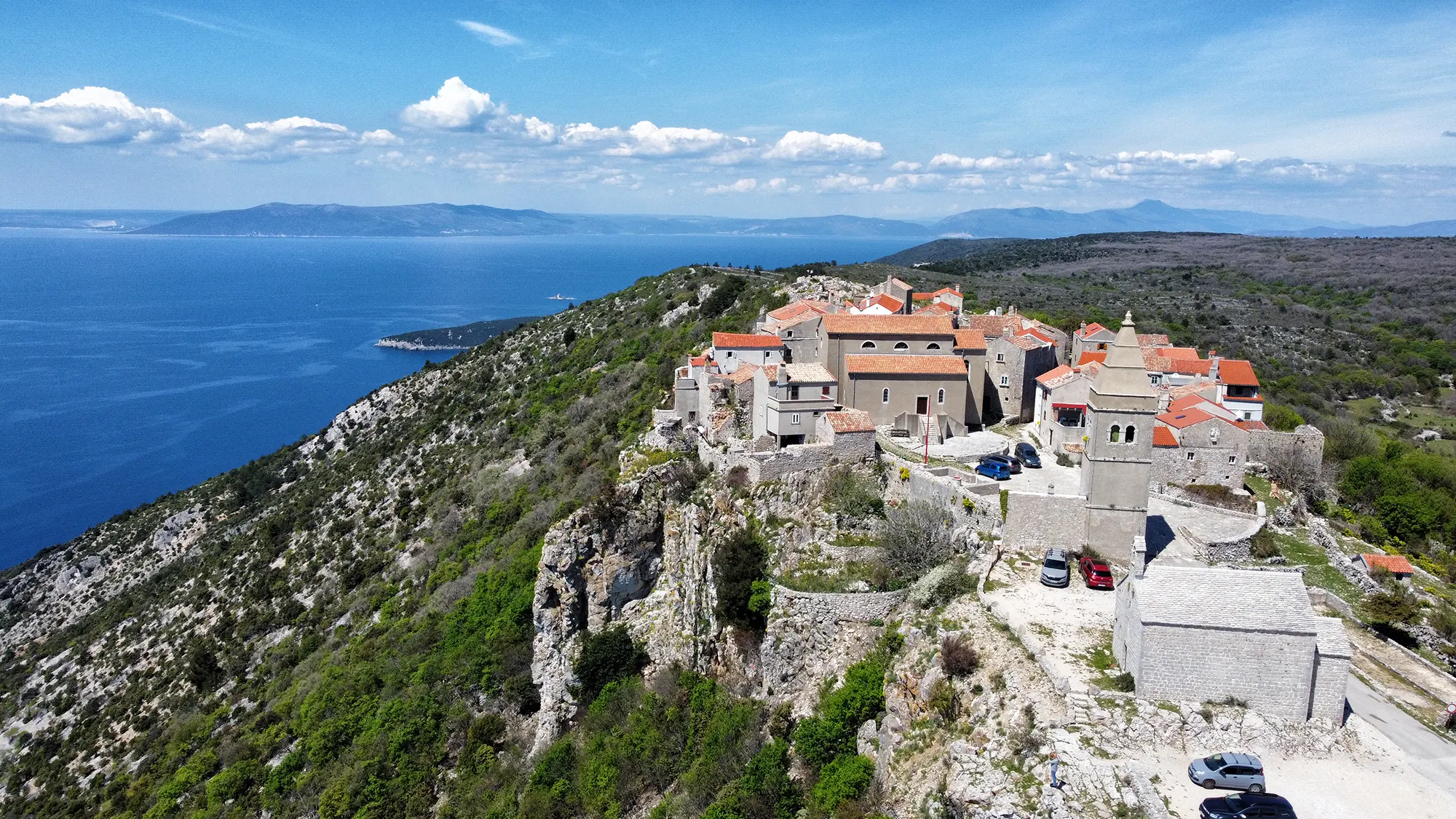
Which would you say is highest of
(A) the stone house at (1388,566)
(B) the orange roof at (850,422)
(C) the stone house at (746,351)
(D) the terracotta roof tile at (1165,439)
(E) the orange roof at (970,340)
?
(E) the orange roof at (970,340)

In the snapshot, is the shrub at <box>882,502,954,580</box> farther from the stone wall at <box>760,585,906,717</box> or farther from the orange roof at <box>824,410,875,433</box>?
the orange roof at <box>824,410,875,433</box>

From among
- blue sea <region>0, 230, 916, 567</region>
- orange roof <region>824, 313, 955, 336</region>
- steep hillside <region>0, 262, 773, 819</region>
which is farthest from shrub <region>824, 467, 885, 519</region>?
blue sea <region>0, 230, 916, 567</region>

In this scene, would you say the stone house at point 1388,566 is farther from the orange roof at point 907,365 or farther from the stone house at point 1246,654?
the orange roof at point 907,365

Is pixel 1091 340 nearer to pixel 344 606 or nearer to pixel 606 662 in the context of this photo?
pixel 606 662

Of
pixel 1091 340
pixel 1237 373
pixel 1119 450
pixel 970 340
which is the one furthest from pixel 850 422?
pixel 1237 373

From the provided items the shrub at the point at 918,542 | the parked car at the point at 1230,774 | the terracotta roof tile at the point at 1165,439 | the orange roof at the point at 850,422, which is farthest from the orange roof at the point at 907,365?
the parked car at the point at 1230,774

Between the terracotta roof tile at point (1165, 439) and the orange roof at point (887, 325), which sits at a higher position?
the orange roof at point (887, 325)
